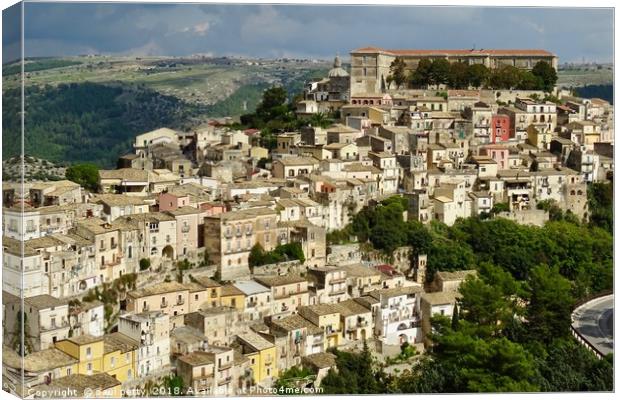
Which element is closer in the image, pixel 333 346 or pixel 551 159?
pixel 333 346

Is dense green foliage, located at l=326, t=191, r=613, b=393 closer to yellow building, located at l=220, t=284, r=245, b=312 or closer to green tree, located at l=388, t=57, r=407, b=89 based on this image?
yellow building, located at l=220, t=284, r=245, b=312

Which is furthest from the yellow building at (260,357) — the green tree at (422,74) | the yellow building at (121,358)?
the green tree at (422,74)

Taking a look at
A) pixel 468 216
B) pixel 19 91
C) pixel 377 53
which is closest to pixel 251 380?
pixel 19 91

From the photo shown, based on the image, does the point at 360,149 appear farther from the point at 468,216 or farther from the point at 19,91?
the point at 19,91

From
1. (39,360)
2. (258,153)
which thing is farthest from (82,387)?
(258,153)

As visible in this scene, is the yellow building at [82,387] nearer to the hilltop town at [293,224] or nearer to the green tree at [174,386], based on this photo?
the hilltop town at [293,224]

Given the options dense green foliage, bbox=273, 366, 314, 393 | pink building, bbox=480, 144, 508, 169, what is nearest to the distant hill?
pink building, bbox=480, 144, 508, 169
